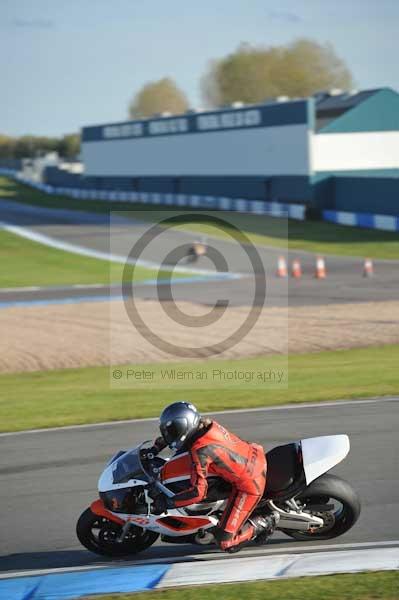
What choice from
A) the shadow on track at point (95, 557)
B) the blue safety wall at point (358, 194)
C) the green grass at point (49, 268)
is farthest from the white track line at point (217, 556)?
the blue safety wall at point (358, 194)

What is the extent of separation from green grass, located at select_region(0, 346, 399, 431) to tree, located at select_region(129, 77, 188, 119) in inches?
6911

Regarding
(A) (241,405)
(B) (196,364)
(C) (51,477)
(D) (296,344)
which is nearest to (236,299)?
(D) (296,344)

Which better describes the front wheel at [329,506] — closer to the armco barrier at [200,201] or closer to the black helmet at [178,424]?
the black helmet at [178,424]

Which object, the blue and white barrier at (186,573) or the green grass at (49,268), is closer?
the blue and white barrier at (186,573)

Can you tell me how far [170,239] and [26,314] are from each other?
79.7ft

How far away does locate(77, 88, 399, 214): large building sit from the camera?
5725cm

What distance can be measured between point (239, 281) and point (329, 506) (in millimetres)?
26089

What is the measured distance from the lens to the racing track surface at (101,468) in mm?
9344

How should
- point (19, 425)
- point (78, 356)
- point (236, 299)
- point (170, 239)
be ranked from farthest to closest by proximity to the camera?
point (170, 239) → point (236, 299) → point (78, 356) → point (19, 425)

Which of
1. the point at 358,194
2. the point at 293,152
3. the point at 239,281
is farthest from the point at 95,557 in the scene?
the point at 293,152

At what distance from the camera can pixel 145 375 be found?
19.0 meters

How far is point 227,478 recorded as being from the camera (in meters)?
8.89

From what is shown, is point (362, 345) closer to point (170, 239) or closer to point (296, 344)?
point (296, 344)

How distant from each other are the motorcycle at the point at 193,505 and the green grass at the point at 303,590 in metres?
0.95
